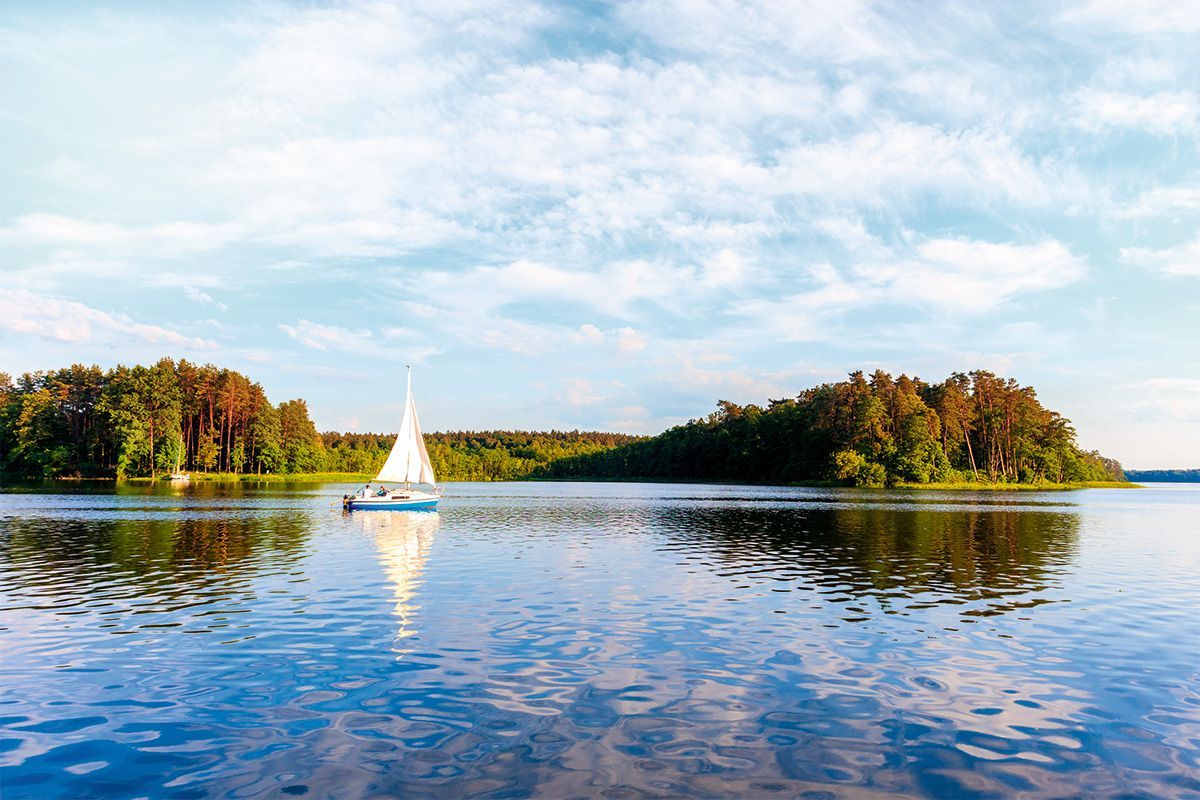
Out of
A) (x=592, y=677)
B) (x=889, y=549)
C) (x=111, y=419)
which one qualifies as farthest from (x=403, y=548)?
(x=111, y=419)

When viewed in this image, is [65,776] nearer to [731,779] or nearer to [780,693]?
[731,779]

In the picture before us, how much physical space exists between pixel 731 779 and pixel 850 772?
210 centimetres

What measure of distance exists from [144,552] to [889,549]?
4308cm

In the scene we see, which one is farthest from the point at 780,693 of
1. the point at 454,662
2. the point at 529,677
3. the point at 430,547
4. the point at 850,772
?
the point at 430,547

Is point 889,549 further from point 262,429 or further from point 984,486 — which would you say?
point 262,429

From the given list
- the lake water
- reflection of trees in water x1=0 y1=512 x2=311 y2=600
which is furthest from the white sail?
the lake water

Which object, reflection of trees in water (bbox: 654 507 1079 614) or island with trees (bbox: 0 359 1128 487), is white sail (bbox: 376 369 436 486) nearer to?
reflection of trees in water (bbox: 654 507 1079 614)

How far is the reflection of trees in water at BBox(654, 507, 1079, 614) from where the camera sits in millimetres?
32562

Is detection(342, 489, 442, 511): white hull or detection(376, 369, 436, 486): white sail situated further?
detection(376, 369, 436, 486): white sail

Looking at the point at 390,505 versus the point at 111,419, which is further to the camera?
the point at 111,419

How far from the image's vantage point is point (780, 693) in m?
16.4

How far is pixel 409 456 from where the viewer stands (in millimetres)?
82375

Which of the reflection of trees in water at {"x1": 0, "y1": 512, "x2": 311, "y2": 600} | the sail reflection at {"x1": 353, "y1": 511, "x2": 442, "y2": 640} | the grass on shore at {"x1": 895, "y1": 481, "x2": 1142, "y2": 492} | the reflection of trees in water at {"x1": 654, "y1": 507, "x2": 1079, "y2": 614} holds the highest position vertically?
the reflection of trees in water at {"x1": 0, "y1": 512, "x2": 311, "y2": 600}

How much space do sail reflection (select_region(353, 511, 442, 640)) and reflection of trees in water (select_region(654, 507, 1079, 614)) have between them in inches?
586
